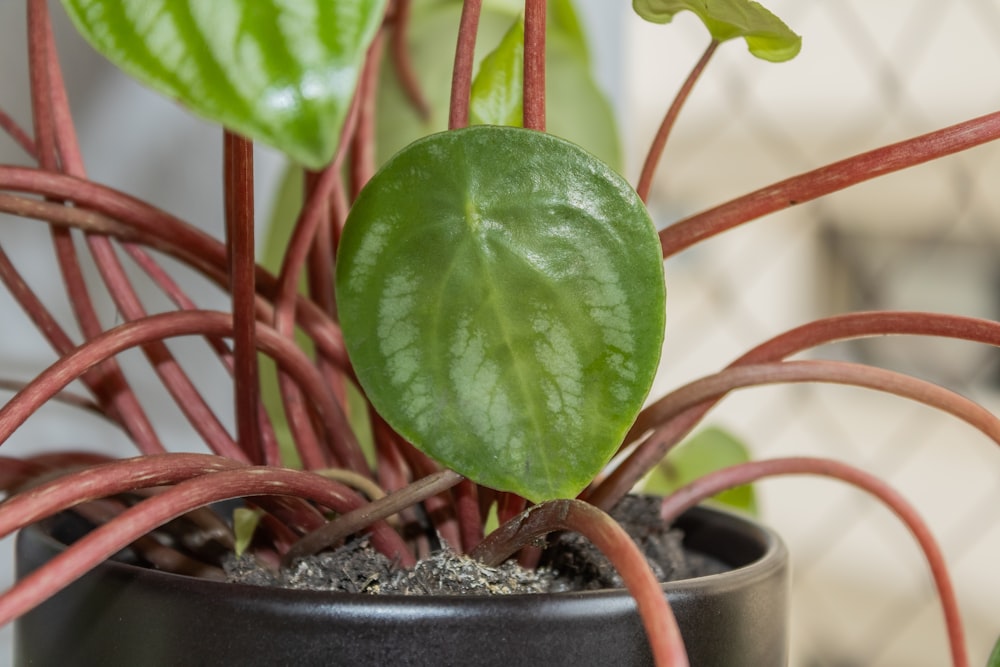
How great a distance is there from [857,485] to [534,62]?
0.19 meters

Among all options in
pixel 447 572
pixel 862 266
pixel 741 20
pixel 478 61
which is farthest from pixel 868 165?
pixel 862 266

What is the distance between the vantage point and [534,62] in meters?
0.27

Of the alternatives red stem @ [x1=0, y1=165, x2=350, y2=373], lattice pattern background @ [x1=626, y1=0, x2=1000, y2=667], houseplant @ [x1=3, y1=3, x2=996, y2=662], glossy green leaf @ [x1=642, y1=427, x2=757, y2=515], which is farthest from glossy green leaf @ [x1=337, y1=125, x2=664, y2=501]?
lattice pattern background @ [x1=626, y1=0, x2=1000, y2=667]

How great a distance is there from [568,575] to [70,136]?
0.73 feet

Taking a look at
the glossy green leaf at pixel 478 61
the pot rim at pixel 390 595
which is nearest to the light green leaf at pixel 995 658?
the pot rim at pixel 390 595

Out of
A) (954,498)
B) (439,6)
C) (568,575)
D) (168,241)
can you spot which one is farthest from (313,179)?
(954,498)

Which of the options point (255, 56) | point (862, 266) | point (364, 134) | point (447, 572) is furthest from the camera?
point (862, 266)

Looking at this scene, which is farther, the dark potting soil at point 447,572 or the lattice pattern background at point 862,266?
the lattice pattern background at point 862,266

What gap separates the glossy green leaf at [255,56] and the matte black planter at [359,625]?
0.11 m

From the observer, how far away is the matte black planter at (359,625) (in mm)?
225

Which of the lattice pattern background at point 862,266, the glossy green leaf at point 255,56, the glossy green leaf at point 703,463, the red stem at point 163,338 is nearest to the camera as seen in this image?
the glossy green leaf at point 255,56

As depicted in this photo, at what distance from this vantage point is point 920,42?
1778 millimetres

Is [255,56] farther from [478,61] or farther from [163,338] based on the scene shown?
[478,61]

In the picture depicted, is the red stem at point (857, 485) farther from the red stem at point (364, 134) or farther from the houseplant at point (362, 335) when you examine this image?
the red stem at point (364, 134)
